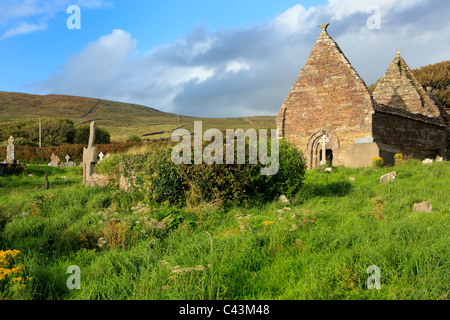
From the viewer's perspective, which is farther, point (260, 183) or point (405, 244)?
point (260, 183)

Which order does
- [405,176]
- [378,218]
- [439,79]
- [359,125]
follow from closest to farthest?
[378,218] → [405,176] → [359,125] → [439,79]

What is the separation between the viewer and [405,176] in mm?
11930

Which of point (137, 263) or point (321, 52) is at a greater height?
point (321, 52)

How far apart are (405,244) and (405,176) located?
25.2 feet

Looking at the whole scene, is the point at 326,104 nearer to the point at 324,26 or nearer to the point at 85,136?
the point at 324,26

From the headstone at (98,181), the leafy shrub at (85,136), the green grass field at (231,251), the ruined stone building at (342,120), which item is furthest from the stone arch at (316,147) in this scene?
the leafy shrub at (85,136)

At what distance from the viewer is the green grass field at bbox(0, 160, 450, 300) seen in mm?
4250

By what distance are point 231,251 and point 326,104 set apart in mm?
14037

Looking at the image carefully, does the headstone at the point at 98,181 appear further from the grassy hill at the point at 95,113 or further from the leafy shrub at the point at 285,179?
the grassy hill at the point at 95,113

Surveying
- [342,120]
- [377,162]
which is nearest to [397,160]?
[377,162]

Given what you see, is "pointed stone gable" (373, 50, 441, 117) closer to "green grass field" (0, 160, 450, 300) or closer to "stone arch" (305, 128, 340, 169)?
"stone arch" (305, 128, 340, 169)

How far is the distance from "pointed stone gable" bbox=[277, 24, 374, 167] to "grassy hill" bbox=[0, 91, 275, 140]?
66.2 m
